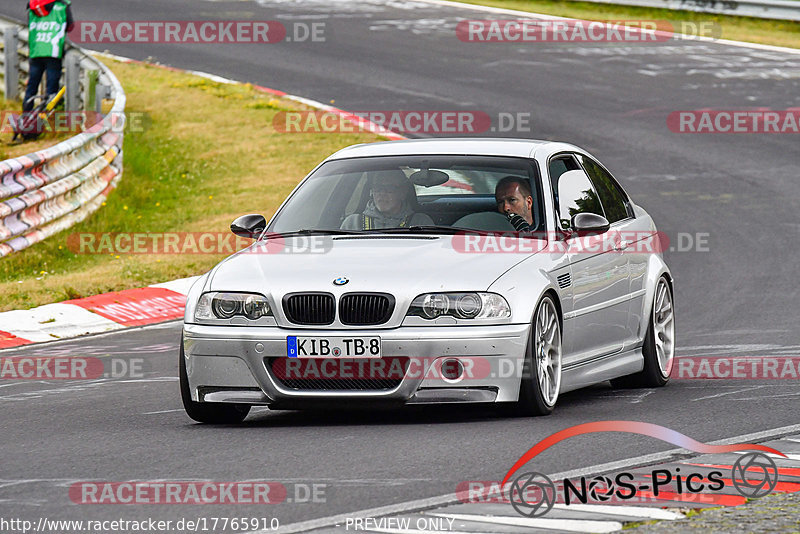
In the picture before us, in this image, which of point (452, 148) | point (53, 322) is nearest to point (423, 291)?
point (452, 148)

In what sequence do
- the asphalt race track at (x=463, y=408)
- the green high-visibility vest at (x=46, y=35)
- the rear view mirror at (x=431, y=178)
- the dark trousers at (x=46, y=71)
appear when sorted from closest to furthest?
the asphalt race track at (x=463, y=408) < the rear view mirror at (x=431, y=178) < the green high-visibility vest at (x=46, y=35) < the dark trousers at (x=46, y=71)

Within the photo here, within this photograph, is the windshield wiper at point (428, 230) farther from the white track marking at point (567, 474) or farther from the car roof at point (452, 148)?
the white track marking at point (567, 474)

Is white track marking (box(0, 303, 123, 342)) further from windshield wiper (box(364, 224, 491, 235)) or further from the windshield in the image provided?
windshield wiper (box(364, 224, 491, 235))

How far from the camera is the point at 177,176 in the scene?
65.1ft

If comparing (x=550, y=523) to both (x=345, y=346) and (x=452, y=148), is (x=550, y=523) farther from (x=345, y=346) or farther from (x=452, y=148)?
(x=452, y=148)

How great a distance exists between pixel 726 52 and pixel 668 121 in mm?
5382

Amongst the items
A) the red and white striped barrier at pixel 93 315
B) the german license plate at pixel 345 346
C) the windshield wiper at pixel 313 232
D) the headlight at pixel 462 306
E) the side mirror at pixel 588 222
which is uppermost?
the side mirror at pixel 588 222

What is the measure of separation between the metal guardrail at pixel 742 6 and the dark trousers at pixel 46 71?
13819mm

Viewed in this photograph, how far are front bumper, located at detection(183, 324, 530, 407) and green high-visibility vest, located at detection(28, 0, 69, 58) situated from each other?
1294cm

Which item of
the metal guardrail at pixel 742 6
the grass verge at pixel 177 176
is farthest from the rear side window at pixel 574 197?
the metal guardrail at pixel 742 6

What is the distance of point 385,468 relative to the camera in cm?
666

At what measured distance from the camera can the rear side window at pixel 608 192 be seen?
31.5ft

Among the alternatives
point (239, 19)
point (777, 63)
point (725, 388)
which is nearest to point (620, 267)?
point (725, 388)

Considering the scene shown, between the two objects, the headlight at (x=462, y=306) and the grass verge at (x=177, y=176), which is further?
the grass verge at (x=177, y=176)
